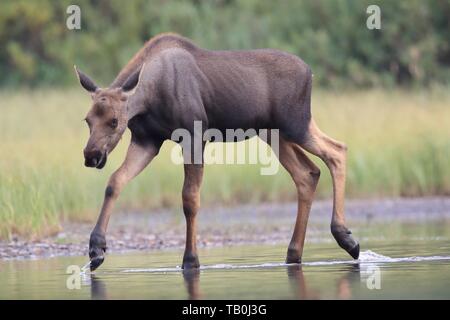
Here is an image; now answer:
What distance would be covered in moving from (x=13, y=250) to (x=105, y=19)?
25.6 metres

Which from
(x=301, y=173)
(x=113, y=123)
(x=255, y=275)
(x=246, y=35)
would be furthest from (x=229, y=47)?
(x=255, y=275)

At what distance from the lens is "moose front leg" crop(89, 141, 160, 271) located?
1081cm

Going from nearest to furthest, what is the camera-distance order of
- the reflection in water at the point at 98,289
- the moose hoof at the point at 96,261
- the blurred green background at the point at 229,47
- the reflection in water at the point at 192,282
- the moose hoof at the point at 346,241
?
the reflection in water at the point at 192,282
the reflection in water at the point at 98,289
the moose hoof at the point at 96,261
the moose hoof at the point at 346,241
the blurred green background at the point at 229,47

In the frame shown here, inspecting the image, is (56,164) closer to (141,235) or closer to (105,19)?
(141,235)

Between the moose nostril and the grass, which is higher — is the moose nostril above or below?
above

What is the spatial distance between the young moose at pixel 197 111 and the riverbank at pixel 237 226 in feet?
6.87

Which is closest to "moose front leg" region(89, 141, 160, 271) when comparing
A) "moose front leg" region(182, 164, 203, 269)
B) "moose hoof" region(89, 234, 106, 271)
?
"moose hoof" region(89, 234, 106, 271)

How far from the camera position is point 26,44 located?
125 feet

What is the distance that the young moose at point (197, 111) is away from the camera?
11.0m

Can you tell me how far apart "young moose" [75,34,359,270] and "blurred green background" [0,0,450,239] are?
3161 mm

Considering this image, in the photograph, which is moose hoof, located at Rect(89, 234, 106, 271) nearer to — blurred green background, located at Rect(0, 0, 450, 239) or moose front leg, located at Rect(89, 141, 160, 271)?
moose front leg, located at Rect(89, 141, 160, 271)

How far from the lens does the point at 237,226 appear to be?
16203 millimetres

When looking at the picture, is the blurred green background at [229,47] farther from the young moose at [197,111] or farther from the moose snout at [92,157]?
the moose snout at [92,157]

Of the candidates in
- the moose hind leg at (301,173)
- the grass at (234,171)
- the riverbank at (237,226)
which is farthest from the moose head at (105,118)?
the grass at (234,171)
